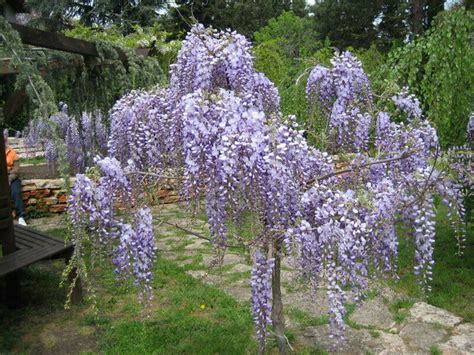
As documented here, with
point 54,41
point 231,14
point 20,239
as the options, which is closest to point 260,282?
point 54,41

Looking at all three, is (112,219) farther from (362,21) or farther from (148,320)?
(362,21)

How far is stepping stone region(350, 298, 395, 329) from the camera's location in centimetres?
407

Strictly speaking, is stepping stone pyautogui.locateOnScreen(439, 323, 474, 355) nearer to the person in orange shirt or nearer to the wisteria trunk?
the wisteria trunk

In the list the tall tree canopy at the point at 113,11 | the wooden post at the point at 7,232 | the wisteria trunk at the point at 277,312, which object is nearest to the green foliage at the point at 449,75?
the wisteria trunk at the point at 277,312

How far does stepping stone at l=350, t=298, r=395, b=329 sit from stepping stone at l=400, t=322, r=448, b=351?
171mm

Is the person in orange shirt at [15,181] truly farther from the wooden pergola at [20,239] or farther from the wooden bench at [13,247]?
the wooden bench at [13,247]

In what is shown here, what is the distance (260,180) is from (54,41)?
7.58 feet

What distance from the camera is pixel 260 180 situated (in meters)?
2.47

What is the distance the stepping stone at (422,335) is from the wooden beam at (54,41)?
11.7 feet

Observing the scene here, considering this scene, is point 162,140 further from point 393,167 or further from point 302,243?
point 393,167

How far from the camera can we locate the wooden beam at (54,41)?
3.51 metres

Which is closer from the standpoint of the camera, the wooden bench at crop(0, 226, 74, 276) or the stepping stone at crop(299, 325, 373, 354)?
the stepping stone at crop(299, 325, 373, 354)

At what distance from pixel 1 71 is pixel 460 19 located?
4.21 meters

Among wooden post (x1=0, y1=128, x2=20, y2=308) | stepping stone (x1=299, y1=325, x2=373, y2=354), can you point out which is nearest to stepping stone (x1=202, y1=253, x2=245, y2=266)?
stepping stone (x1=299, y1=325, x2=373, y2=354)
